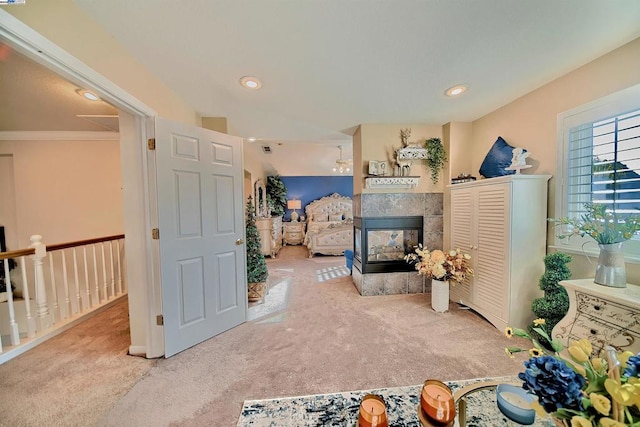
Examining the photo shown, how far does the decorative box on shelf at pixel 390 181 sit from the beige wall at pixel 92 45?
2448 millimetres

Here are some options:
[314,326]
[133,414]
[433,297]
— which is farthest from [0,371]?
[433,297]

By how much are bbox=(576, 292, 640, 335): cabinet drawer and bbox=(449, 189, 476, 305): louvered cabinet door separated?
38.5 inches

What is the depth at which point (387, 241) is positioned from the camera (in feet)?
10.7

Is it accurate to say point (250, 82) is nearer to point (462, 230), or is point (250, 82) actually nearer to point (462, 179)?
point (462, 179)

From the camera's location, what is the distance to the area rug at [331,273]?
4004 mm

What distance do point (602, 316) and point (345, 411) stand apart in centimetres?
195

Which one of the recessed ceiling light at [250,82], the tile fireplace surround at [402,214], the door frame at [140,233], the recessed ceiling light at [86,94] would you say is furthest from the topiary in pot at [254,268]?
the recessed ceiling light at [86,94]

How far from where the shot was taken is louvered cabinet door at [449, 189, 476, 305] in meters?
2.59

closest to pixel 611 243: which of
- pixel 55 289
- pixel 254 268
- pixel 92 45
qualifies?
pixel 254 268

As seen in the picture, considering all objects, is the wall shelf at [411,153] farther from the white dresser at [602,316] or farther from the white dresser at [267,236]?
the white dresser at [267,236]

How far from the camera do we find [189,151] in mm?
2080

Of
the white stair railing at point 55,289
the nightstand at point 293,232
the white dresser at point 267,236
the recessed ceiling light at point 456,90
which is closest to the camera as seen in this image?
the white stair railing at point 55,289

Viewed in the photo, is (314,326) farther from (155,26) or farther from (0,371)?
(155,26)

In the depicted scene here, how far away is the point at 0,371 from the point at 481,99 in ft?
16.5
